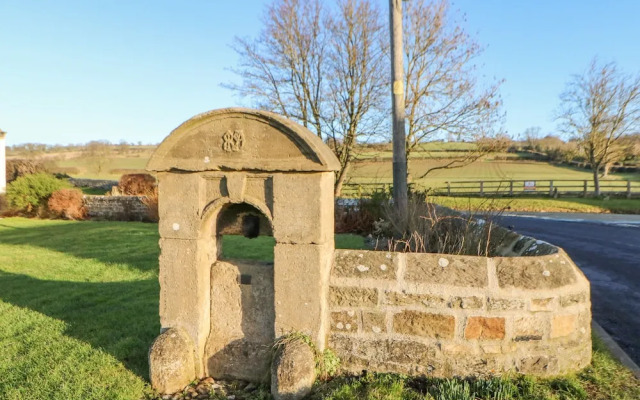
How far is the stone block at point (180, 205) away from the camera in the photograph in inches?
133

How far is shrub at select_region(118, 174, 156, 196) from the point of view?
19922 mm

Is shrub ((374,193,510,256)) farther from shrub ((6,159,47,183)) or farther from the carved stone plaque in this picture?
shrub ((6,159,47,183))

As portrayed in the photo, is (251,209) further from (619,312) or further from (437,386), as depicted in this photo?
(619,312)

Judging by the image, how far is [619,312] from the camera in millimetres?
5164

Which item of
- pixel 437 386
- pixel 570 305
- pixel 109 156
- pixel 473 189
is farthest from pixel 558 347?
pixel 109 156

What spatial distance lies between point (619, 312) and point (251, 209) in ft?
15.1

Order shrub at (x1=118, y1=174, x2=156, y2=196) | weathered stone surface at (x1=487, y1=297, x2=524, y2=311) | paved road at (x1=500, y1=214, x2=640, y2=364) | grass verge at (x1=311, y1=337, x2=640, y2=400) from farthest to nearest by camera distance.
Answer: shrub at (x1=118, y1=174, x2=156, y2=196)
paved road at (x1=500, y1=214, x2=640, y2=364)
weathered stone surface at (x1=487, y1=297, x2=524, y2=311)
grass verge at (x1=311, y1=337, x2=640, y2=400)

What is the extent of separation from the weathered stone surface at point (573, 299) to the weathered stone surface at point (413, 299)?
86cm

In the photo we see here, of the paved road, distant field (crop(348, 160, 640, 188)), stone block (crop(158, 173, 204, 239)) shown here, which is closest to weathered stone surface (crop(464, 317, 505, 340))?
the paved road

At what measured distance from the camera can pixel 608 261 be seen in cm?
806

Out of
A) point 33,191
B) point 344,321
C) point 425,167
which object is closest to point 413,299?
point 344,321

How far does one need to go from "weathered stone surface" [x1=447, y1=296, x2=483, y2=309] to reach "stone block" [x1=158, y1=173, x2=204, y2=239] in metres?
2.00

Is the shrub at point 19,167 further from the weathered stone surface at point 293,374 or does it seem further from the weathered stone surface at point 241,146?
the weathered stone surface at point 293,374

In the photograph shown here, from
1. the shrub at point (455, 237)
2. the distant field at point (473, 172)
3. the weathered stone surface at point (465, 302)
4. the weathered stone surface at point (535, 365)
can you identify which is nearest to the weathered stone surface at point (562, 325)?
the weathered stone surface at point (535, 365)
